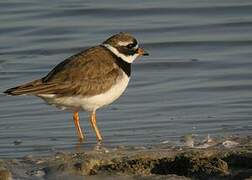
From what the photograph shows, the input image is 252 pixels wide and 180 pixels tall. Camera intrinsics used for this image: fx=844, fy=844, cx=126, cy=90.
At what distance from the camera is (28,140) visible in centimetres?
887

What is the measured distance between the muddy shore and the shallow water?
0.99m

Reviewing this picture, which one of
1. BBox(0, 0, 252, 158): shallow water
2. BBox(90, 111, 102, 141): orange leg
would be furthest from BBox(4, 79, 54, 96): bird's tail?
BBox(90, 111, 102, 141): orange leg

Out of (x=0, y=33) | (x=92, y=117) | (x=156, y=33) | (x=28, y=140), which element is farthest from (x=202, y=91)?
(x=0, y=33)

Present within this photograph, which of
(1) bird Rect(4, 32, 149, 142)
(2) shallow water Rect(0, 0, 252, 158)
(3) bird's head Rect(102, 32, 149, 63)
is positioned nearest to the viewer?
(1) bird Rect(4, 32, 149, 142)

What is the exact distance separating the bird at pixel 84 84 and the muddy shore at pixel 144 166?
4.39 feet

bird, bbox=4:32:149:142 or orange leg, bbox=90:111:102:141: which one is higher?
bird, bbox=4:32:149:142

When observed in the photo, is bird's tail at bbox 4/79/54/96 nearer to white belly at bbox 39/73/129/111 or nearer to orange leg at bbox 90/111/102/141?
white belly at bbox 39/73/129/111

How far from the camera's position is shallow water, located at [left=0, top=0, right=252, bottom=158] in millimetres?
9164

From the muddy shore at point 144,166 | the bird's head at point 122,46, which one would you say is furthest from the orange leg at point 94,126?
the muddy shore at point 144,166

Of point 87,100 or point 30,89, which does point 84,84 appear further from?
point 30,89

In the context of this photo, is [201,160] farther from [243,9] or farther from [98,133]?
[243,9]

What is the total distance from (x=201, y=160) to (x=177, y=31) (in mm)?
7677

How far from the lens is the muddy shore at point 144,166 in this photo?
6.55 metres

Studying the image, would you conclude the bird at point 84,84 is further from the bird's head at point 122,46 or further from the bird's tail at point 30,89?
the bird's head at point 122,46
